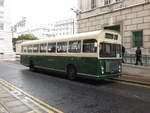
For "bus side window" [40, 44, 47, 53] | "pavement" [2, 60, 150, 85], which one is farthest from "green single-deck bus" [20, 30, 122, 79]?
"pavement" [2, 60, 150, 85]

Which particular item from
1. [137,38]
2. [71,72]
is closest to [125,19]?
[137,38]

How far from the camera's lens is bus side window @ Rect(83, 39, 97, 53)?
9.08m

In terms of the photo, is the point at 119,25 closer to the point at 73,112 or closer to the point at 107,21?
Answer: the point at 107,21

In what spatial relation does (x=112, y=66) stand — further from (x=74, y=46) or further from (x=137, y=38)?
(x=137, y=38)

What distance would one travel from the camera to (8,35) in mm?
53375

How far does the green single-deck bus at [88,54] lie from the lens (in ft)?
29.5

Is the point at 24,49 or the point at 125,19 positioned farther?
the point at 24,49

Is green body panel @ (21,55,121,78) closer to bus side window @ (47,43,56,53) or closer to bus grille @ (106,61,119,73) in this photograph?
bus grille @ (106,61,119,73)

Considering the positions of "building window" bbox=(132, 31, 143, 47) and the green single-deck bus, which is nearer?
the green single-deck bus

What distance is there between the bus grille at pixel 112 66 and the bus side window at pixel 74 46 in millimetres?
2080

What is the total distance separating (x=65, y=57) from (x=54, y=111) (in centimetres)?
631

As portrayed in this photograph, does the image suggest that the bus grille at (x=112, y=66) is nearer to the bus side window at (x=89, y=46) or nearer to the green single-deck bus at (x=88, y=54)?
the green single-deck bus at (x=88, y=54)

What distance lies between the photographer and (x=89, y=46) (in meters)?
9.37

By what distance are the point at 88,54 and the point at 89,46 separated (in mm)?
495
